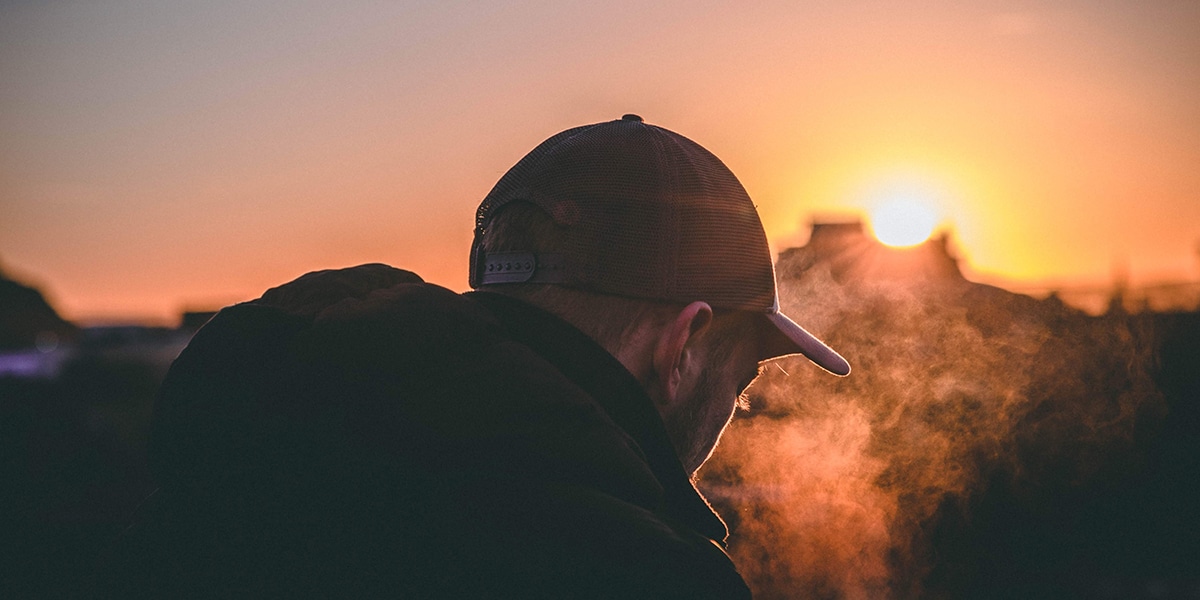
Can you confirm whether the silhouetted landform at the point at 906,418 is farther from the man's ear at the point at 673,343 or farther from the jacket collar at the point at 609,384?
the jacket collar at the point at 609,384

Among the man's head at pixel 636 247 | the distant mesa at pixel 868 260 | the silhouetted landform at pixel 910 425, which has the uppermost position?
the man's head at pixel 636 247

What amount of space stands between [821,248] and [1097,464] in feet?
9.80

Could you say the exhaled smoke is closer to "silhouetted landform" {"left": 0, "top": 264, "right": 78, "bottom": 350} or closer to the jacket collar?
the jacket collar

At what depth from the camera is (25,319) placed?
3616 cm

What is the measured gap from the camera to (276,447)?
1395 millimetres

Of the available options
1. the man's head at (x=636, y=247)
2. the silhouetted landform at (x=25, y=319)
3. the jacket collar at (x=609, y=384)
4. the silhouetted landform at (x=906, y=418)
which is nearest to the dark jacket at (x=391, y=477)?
the jacket collar at (x=609, y=384)

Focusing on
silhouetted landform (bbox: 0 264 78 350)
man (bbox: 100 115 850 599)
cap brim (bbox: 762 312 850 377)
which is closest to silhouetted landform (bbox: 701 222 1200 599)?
cap brim (bbox: 762 312 850 377)

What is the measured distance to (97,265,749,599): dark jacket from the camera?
1.35m

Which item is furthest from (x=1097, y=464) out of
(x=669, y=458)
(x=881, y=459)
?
(x=669, y=458)

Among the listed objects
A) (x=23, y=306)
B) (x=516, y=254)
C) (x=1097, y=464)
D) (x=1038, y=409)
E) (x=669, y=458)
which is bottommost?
(x=23, y=306)

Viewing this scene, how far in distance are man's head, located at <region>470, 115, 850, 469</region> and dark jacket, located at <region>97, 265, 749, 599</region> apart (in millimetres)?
424

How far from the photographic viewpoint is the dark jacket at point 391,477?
1346 millimetres

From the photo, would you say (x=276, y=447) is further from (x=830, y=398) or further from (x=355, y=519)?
(x=830, y=398)

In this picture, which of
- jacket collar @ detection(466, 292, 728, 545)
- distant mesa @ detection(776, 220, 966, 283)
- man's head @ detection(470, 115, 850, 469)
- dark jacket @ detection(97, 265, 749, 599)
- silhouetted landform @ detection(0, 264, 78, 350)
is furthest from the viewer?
silhouetted landform @ detection(0, 264, 78, 350)
